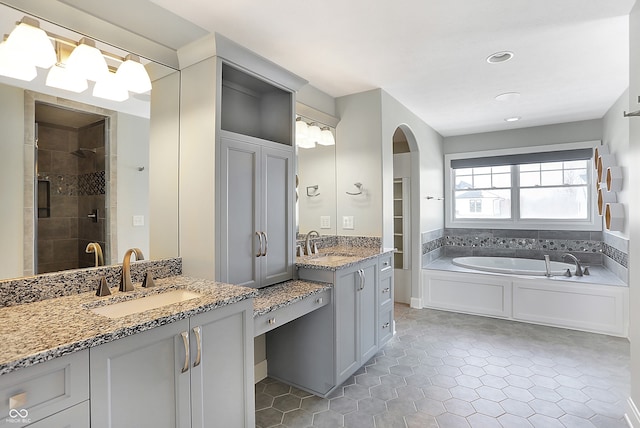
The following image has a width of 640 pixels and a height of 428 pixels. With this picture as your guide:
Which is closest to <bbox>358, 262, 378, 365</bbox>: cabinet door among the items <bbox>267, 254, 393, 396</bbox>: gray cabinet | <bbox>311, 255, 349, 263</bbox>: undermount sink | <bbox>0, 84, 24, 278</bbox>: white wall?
<bbox>267, 254, 393, 396</bbox>: gray cabinet

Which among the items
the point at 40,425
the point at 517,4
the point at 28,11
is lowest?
the point at 40,425

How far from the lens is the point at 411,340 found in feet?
10.8

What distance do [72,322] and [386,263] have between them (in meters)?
2.45

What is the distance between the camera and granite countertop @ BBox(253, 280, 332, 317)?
6.28 feet

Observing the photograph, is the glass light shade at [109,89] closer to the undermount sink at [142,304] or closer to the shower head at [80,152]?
the shower head at [80,152]

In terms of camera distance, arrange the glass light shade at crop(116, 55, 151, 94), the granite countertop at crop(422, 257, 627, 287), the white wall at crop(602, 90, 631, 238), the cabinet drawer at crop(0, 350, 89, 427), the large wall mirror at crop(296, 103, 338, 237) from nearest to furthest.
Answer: the cabinet drawer at crop(0, 350, 89, 427), the glass light shade at crop(116, 55, 151, 94), the large wall mirror at crop(296, 103, 338, 237), the white wall at crop(602, 90, 631, 238), the granite countertop at crop(422, 257, 627, 287)

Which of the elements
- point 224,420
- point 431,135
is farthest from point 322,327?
point 431,135

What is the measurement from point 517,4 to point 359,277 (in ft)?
6.71

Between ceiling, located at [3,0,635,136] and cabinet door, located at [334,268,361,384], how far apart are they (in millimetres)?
1670

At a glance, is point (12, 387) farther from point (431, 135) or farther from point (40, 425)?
point (431, 135)

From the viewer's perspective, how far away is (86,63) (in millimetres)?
1696

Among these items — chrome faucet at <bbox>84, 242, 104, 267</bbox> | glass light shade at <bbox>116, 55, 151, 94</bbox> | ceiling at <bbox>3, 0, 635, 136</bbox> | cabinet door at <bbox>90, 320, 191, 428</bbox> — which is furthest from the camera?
ceiling at <bbox>3, 0, 635, 136</bbox>

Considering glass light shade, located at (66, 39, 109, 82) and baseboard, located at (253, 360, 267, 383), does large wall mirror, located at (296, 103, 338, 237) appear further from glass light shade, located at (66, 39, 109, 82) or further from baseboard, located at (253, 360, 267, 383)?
glass light shade, located at (66, 39, 109, 82)

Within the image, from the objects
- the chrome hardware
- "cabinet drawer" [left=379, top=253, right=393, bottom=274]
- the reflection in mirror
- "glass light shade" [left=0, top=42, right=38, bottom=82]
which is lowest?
"cabinet drawer" [left=379, top=253, right=393, bottom=274]
